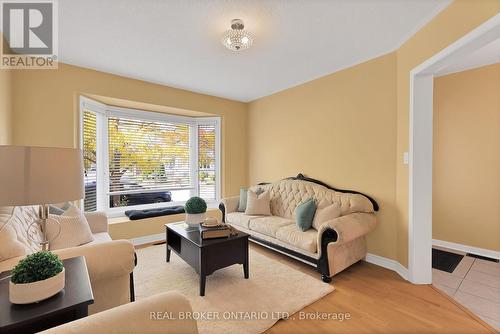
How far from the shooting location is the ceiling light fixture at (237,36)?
2.15m

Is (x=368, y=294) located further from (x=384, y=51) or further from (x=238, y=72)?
(x=238, y=72)

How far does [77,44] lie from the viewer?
2.54 metres

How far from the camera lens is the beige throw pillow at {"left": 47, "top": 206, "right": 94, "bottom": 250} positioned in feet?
6.61

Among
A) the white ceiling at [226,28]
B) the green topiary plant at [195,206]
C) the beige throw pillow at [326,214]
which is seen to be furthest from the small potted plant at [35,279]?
the beige throw pillow at [326,214]

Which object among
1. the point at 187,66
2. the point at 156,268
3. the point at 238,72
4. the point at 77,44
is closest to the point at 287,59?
the point at 238,72

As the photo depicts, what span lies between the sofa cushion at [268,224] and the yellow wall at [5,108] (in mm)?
3052

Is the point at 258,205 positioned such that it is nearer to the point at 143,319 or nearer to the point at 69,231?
the point at 69,231

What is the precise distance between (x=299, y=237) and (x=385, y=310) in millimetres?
1002

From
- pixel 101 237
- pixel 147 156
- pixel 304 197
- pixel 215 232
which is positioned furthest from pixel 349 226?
pixel 147 156

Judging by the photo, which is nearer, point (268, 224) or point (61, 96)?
point (61, 96)

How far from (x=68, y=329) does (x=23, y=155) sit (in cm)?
81

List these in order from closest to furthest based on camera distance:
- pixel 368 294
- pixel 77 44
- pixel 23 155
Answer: pixel 23 155
pixel 368 294
pixel 77 44

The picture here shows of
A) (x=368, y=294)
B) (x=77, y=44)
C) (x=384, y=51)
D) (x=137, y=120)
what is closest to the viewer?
(x=368, y=294)

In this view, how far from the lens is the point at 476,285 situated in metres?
2.37
